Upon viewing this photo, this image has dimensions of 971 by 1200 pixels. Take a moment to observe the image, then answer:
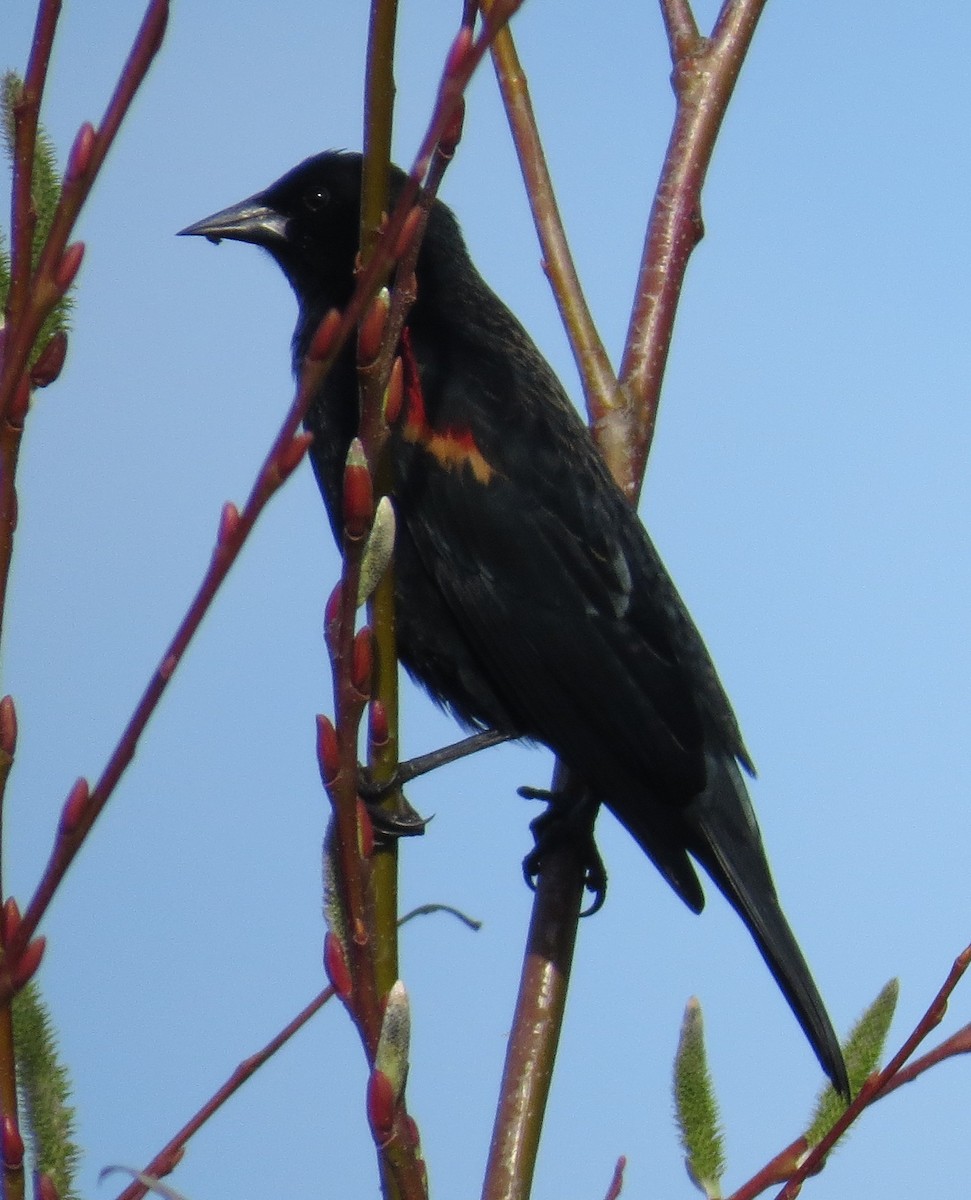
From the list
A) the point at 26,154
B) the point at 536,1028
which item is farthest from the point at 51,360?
the point at 536,1028

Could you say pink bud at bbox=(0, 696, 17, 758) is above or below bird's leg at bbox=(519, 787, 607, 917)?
below

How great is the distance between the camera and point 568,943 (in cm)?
248

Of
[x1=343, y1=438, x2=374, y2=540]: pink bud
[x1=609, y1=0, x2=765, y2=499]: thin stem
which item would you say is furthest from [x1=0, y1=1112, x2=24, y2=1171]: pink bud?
[x1=609, y1=0, x2=765, y2=499]: thin stem

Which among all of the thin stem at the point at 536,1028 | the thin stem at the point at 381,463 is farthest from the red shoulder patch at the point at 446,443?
the thin stem at the point at 381,463

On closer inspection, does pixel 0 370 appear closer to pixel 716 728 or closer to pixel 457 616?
pixel 457 616

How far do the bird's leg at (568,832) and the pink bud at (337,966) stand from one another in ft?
5.26

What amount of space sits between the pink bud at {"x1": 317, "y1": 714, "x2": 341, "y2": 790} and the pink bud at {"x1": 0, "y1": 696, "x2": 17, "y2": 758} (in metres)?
0.25

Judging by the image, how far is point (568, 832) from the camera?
2.91 meters

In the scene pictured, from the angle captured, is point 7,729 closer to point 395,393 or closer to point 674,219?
point 395,393

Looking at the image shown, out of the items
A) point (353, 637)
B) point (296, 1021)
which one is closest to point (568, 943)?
point (296, 1021)

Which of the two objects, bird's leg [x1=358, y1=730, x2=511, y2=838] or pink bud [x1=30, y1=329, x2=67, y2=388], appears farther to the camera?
bird's leg [x1=358, y1=730, x2=511, y2=838]

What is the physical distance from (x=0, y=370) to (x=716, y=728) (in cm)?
250

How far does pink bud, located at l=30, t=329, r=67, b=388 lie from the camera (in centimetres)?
107

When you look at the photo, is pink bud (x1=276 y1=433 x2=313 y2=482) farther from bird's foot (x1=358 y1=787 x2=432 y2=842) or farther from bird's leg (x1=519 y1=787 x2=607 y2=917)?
bird's leg (x1=519 y1=787 x2=607 y2=917)
